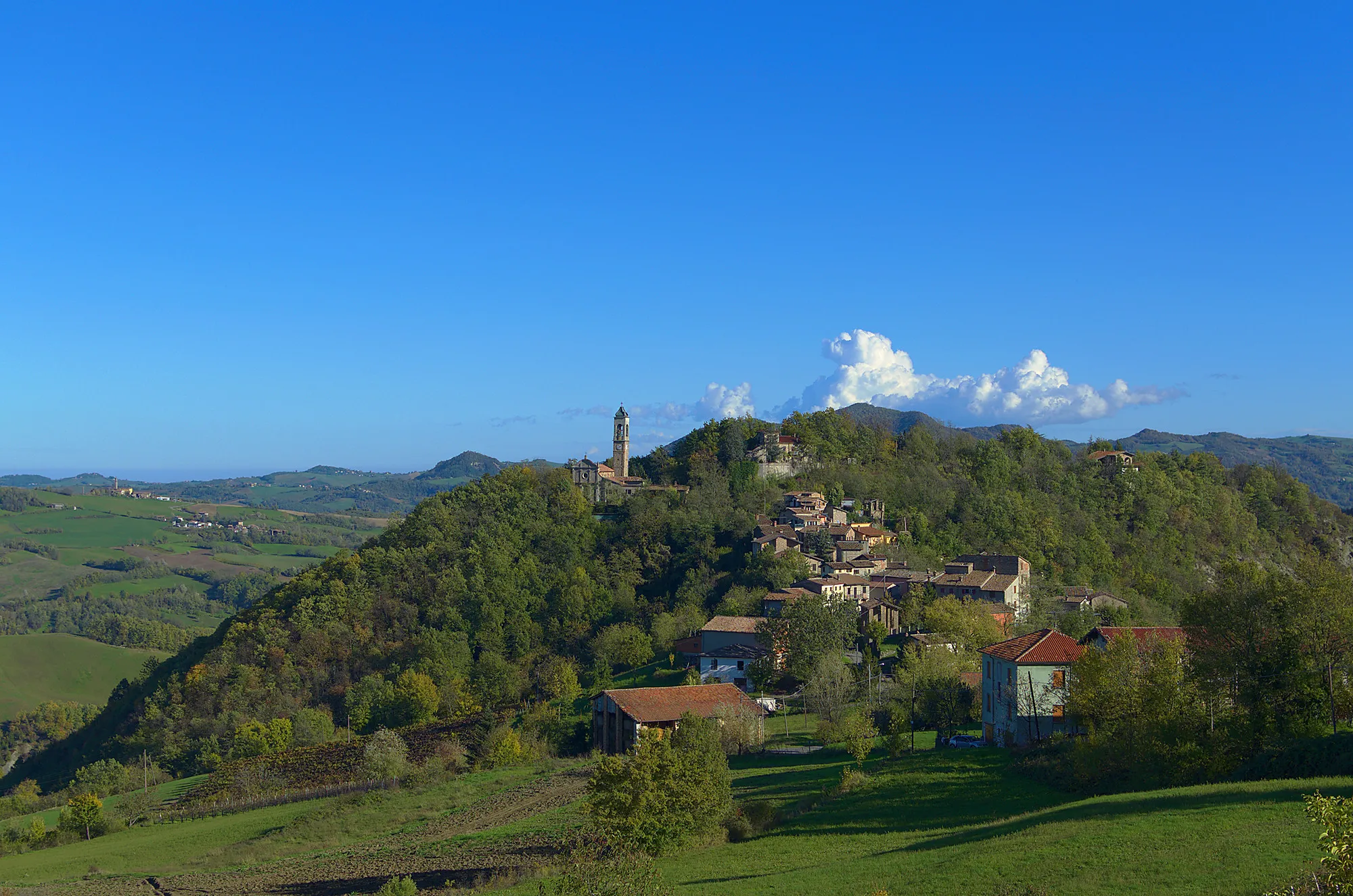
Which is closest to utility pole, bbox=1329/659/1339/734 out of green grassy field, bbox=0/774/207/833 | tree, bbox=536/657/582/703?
tree, bbox=536/657/582/703

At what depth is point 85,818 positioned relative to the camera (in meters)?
45.7

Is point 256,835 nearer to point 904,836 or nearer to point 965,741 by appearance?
point 904,836

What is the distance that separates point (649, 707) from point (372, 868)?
19.0 metres

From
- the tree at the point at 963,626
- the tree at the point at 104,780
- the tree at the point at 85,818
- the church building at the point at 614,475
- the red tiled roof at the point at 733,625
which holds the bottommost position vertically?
the tree at the point at 104,780

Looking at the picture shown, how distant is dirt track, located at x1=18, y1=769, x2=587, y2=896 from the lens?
30.8 m

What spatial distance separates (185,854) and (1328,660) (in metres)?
38.8

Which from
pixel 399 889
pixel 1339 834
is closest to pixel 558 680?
pixel 399 889

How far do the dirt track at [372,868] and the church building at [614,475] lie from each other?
6499 centimetres

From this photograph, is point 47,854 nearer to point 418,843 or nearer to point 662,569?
point 418,843

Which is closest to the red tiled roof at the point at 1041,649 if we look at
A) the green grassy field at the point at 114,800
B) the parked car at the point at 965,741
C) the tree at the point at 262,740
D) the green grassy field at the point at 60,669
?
the parked car at the point at 965,741

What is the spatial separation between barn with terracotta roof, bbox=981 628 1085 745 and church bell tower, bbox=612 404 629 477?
71.6m

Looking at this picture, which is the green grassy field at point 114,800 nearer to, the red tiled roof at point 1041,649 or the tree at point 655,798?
the tree at point 655,798

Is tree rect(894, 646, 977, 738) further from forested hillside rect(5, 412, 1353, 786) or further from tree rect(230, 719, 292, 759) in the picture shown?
tree rect(230, 719, 292, 759)

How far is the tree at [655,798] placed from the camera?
94.3 feet
